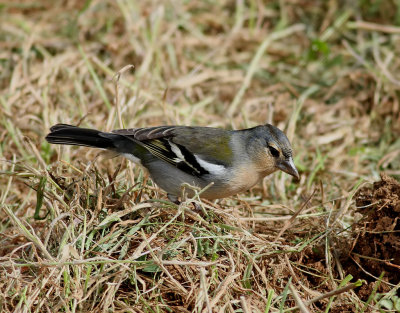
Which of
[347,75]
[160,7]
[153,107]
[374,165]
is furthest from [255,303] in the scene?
[160,7]

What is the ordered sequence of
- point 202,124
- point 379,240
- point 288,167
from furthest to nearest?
point 202,124, point 288,167, point 379,240

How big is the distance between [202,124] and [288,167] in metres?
1.96

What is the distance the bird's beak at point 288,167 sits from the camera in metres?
4.43

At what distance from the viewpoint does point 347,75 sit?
699cm

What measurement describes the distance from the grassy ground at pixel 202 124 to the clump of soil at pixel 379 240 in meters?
0.01

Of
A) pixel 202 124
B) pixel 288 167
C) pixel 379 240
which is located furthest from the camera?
pixel 202 124

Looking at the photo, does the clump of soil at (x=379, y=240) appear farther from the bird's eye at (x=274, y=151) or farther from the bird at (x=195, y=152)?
the bird's eye at (x=274, y=151)

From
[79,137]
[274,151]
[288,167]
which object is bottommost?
[288,167]

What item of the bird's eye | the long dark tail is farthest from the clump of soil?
the long dark tail

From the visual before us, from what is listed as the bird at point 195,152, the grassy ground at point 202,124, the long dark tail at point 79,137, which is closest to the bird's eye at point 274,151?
the bird at point 195,152

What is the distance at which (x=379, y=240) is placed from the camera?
386 cm

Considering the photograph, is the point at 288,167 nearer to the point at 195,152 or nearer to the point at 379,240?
the point at 195,152

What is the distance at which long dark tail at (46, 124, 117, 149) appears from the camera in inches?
176

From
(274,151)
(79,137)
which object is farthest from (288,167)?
(79,137)
